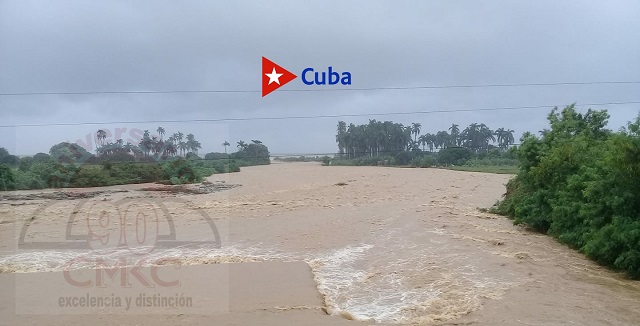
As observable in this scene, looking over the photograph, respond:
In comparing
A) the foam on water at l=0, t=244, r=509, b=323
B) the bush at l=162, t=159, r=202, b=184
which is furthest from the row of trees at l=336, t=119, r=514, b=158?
the foam on water at l=0, t=244, r=509, b=323

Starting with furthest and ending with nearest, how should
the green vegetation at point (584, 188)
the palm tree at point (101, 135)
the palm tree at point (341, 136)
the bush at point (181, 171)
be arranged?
the palm tree at point (341, 136) → the bush at point (181, 171) → the palm tree at point (101, 135) → the green vegetation at point (584, 188)

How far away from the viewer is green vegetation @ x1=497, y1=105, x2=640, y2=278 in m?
8.98

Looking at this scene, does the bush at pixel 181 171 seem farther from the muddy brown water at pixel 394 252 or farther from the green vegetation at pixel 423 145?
the green vegetation at pixel 423 145

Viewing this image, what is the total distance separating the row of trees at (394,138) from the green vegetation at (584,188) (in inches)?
711

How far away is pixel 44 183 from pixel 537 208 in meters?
23.2

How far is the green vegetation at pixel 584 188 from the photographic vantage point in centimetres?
898

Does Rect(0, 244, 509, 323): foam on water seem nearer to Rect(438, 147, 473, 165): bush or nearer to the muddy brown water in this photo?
the muddy brown water

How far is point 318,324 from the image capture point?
6215mm

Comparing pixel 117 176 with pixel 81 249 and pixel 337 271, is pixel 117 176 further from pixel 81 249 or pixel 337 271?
pixel 337 271

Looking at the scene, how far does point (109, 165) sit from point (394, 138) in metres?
20.8

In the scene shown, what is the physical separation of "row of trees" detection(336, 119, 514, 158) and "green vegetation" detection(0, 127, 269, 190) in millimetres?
8806

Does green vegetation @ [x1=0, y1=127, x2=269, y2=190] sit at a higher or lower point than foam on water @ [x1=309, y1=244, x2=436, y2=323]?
higher

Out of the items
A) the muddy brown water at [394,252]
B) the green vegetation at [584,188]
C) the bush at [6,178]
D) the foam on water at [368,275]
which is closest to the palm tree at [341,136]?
the muddy brown water at [394,252]

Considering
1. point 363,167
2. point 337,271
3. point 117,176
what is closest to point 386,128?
point 363,167
